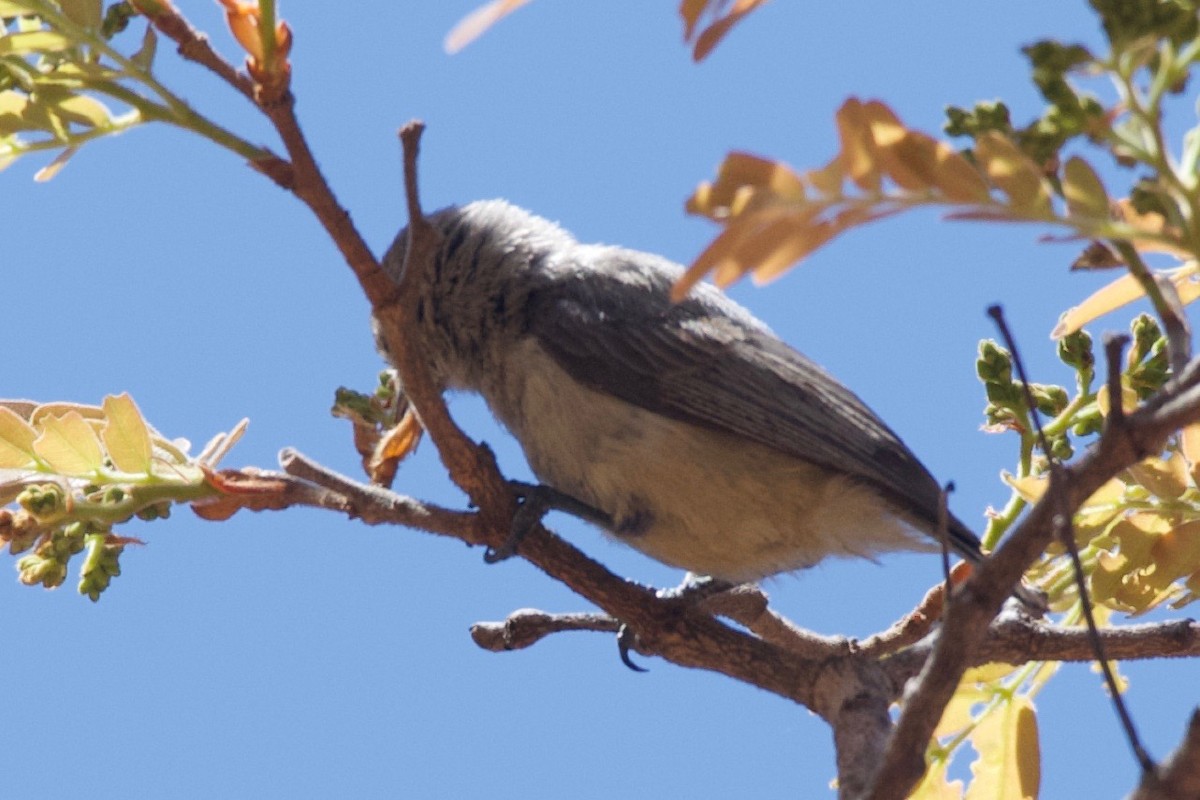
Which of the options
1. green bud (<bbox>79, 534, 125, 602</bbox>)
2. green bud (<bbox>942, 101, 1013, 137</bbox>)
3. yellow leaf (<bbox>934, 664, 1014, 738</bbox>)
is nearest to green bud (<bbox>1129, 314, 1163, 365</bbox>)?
yellow leaf (<bbox>934, 664, 1014, 738</bbox>)

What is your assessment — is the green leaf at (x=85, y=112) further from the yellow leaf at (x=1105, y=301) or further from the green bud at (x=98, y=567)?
the yellow leaf at (x=1105, y=301)

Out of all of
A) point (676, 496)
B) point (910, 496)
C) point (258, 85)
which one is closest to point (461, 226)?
point (676, 496)

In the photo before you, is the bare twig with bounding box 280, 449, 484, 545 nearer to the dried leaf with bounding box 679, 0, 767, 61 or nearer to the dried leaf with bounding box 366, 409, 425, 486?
the dried leaf with bounding box 366, 409, 425, 486

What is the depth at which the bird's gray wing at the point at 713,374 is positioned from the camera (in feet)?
12.1

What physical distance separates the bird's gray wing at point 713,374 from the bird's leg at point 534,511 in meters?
0.33

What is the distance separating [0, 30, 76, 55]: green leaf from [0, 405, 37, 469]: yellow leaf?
24.9 inches

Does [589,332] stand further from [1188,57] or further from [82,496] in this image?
[1188,57]

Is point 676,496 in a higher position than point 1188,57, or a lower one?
higher

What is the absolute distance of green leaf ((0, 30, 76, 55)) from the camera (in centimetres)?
204

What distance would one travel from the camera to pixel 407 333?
2387mm

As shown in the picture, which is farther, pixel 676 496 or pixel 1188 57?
pixel 676 496

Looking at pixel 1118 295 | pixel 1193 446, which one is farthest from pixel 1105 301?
pixel 1193 446

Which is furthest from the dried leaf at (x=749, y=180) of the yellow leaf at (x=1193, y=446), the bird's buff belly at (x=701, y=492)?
the bird's buff belly at (x=701, y=492)

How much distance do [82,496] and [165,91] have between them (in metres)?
→ 0.78
